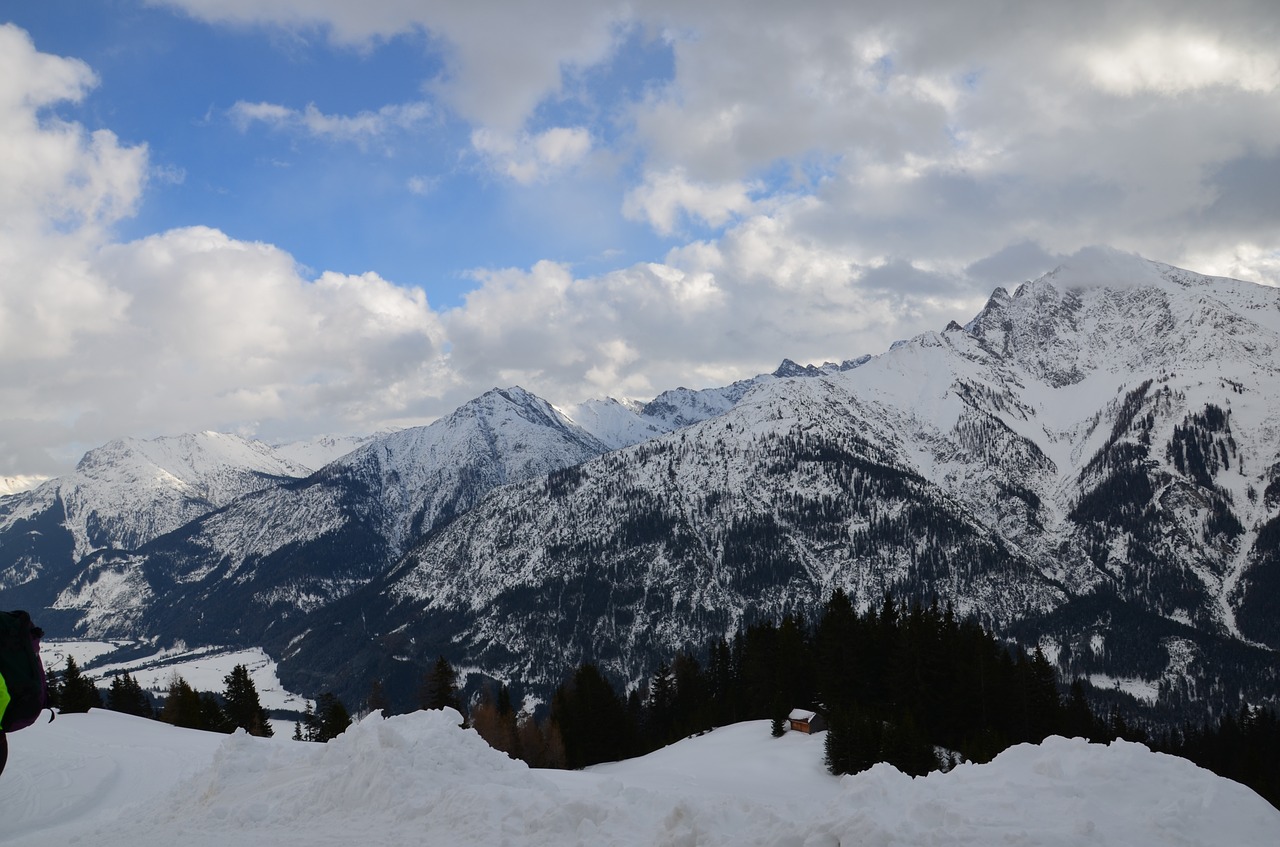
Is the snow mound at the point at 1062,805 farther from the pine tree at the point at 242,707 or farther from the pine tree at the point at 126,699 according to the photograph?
the pine tree at the point at 126,699

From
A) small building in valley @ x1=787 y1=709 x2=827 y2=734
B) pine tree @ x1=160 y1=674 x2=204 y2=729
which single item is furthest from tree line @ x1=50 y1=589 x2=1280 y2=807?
small building in valley @ x1=787 y1=709 x2=827 y2=734

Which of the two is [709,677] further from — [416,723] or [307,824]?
[307,824]

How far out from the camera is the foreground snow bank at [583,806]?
15.2 meters

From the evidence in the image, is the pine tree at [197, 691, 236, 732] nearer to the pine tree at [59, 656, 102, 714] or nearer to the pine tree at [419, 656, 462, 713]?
the pine tree at [59, 656, 102, 714]

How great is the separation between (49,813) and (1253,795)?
32.6m

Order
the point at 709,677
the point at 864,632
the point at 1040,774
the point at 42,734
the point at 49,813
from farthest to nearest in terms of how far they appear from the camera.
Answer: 1. the point at 709,677
2. the point at 864,632
3. the point at 42,734
4. the point at 49,813
5. the point at 1040,774

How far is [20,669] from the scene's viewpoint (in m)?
10.2

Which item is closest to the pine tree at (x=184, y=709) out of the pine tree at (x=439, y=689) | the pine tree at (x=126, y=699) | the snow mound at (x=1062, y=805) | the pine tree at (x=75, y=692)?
the pine tree at (x=75, y=692)

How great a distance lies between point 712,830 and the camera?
1552cm

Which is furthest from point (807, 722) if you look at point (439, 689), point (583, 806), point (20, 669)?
point (20, 669)

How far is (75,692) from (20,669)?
67176 millimetres

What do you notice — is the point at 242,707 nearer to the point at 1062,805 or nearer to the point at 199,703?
the point at 199,703

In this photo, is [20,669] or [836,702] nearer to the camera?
[20,669]

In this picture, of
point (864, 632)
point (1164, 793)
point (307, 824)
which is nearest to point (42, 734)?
point (307, 824)
